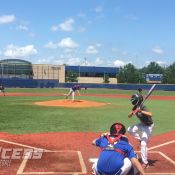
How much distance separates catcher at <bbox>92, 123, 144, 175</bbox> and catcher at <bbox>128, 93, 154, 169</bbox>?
429 cm

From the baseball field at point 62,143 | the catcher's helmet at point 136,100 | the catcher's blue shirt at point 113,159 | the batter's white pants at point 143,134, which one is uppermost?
the catcher's helmet at point 136,100

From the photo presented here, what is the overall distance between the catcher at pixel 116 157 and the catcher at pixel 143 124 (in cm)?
429

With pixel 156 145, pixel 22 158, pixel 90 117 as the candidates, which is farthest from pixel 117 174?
pixel 90 117

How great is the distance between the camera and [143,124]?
11195mm

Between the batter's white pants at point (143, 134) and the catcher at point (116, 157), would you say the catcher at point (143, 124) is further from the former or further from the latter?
the catcher at point (116, 157)

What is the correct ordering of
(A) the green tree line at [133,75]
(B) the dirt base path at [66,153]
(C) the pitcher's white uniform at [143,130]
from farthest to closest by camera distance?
1. (A) the green tree line at [133,75]
2. (C) the pitcher's white uniform at [143,130]
3. (B) the dirt base path at [66,153]

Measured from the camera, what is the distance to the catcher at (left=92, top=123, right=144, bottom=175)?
625 cm

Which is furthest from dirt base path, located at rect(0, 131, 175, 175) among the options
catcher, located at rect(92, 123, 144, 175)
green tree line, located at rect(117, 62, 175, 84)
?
green tree line, located at rect(117, 62, 175, 84)

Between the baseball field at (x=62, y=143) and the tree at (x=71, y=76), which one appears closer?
the baseball field at (x=62, y=143)

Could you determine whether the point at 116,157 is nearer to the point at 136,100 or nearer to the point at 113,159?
the point at 113,159

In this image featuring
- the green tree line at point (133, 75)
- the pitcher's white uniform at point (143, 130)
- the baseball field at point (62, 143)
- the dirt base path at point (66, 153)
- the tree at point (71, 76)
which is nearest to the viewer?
the dirt base path at point (66, 153)

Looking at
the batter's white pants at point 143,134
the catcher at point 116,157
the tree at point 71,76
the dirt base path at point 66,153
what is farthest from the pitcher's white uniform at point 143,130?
the tree at point 71,76

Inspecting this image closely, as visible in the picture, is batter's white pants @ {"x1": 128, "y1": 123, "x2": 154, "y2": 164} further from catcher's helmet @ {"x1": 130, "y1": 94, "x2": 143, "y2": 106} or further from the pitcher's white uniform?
catcher's helmet @ {"x1": 130, "y1": 94, "x2": 143, "y2": 106}

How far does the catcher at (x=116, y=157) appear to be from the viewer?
20.5 feet
